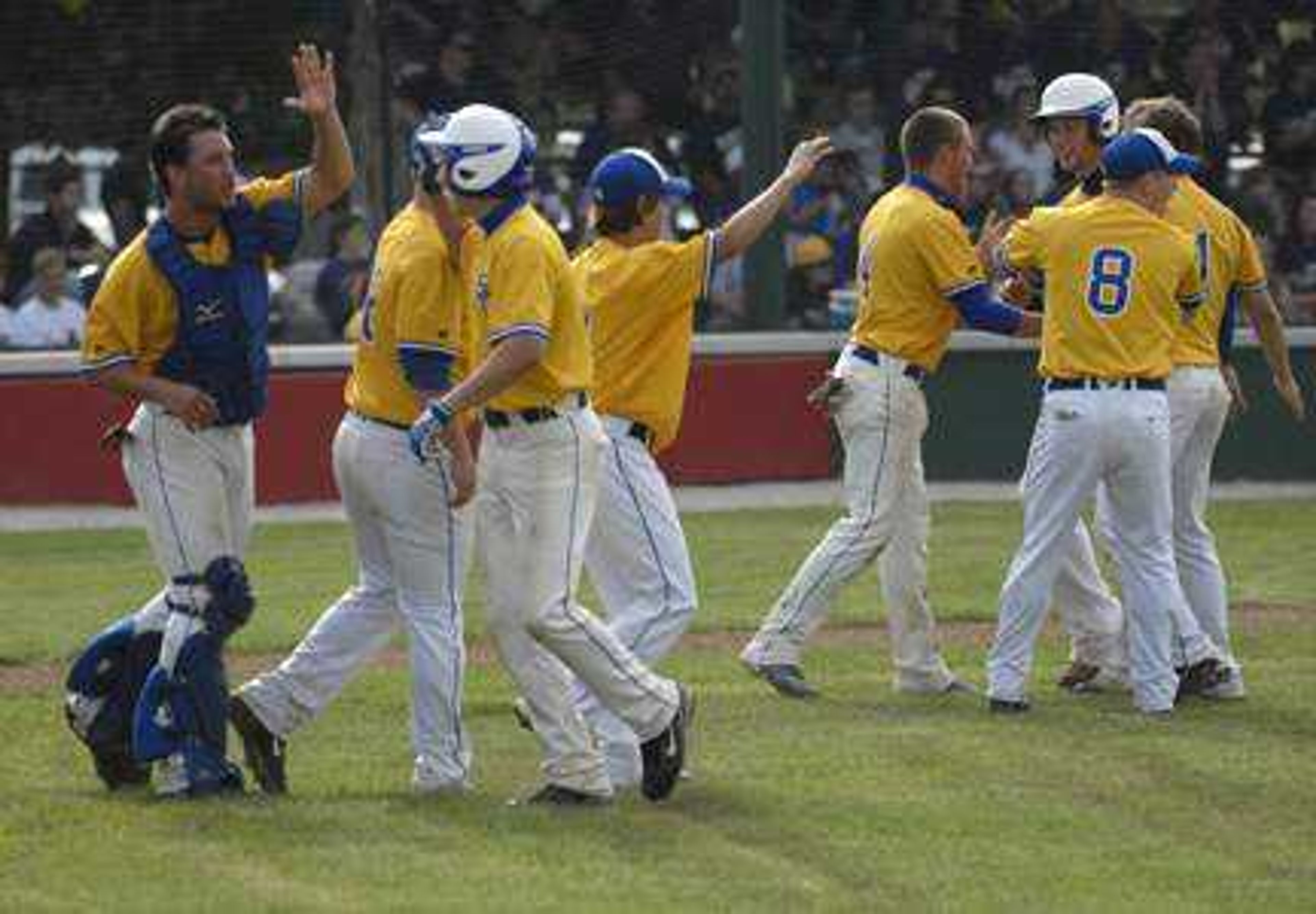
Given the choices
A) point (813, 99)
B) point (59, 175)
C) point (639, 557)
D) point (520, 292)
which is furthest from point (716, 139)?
point (520, 292)

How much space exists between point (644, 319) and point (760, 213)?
1.62 feet

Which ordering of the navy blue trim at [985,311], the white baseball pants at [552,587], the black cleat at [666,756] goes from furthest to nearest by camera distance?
the navy blue trim at [985,311]
the black cleat at [666,756]
the white baseball pants at [552,587]

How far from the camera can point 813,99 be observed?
19.5 metres

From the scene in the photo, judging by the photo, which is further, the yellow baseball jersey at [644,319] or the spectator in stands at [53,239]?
the spectator in stands at [53,239]

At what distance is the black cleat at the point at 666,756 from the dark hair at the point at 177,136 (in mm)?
2107

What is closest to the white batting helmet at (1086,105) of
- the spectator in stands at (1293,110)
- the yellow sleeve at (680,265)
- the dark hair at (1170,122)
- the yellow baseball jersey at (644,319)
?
the dark hair at (1170,122)

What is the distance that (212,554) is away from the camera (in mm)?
9719

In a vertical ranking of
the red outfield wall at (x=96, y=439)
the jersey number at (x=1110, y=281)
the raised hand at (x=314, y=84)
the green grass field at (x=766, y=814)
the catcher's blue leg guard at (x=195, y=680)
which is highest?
the raised hand at (x=314, y=84)

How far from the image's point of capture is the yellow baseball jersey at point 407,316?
30.8 feet

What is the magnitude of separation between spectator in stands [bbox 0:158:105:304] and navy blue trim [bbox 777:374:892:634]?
8089 mm

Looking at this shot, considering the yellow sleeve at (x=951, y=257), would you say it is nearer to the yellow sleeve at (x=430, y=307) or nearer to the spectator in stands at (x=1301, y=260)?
the yellow sleeve at (x=430, y=307)

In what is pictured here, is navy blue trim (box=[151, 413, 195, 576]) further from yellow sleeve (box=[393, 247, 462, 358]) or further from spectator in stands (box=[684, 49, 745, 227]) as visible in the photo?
spectator in stands (box=[684, 49, 745, 227])

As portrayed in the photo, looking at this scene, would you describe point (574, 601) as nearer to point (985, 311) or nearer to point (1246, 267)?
point (985, 311)

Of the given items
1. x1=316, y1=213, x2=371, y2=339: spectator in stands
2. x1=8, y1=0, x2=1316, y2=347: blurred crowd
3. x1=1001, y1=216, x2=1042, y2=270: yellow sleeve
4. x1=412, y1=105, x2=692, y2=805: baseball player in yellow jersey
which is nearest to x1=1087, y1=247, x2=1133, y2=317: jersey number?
x1=1001, y1=216, x2=1042, y2=270: yellow sleeve
